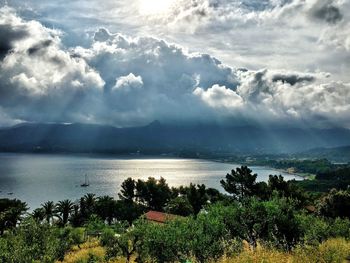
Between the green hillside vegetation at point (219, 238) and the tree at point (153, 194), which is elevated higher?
the green hillside vegetation at point (219, 238)

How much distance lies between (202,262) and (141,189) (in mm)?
87252

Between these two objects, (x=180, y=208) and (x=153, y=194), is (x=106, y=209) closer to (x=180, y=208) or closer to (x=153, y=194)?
(x=153, y=194)

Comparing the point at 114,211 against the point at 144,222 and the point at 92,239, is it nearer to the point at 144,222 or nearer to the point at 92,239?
the point at 92,239

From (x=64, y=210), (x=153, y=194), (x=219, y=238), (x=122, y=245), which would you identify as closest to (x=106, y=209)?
(x=64, y=210)

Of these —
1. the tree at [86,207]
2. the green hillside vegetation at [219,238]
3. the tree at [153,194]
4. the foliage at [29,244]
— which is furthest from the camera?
the tree at [153,194]

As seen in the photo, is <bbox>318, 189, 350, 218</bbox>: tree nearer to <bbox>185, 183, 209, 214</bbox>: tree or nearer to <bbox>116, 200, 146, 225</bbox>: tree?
<bbox>185, 183, 209, 214</bbox>: tree

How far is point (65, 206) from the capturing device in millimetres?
87188

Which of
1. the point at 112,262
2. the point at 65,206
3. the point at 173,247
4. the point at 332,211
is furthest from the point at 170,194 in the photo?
the point at 173,247

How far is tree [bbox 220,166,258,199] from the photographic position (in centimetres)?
7861

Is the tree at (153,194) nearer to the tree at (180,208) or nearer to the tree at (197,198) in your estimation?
the tree at (197,198)

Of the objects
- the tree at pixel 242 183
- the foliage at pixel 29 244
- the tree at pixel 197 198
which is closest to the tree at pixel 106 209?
the tree at pixel 197 198

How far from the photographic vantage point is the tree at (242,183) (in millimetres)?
78606

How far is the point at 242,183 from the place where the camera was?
79.8 meters

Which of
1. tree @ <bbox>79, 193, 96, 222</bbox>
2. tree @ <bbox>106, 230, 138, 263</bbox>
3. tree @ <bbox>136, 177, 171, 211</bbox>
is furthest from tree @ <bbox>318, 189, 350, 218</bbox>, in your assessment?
tree @ <bbox>79, 193, 96, 222</bbox>
